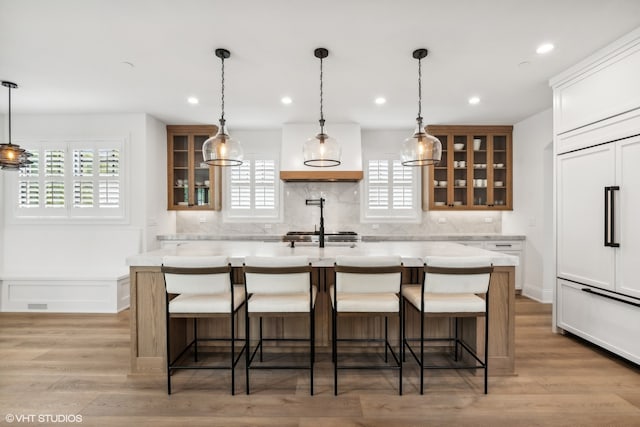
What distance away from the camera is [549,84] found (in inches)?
135

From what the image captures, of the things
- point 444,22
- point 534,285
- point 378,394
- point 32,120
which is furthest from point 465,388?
point 32,120

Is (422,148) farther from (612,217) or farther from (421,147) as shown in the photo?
(612,217)

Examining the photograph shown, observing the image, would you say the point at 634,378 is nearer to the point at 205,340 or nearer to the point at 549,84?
the point at 549,84

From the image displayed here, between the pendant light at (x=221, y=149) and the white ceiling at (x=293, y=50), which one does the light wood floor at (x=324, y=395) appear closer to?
the pendant light at (x=221, y=149)

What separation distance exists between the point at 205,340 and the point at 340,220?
10.3 feet

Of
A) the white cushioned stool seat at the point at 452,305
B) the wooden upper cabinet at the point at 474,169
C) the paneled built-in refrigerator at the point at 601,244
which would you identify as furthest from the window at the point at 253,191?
the paneled built-in refrigerator at the point at 601,244

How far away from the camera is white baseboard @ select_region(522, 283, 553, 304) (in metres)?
4.47

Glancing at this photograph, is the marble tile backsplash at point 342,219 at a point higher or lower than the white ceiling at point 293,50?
lower

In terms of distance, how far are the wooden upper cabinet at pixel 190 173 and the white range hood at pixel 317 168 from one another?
4.08 feet

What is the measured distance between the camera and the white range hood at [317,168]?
15.6 ft

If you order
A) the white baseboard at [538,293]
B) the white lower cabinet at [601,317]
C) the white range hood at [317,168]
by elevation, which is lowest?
the white baseboard at [538,293]

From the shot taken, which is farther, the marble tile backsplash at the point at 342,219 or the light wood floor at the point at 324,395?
the marble tile backsplash at the point at 342,219

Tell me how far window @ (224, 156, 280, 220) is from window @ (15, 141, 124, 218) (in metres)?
1.62

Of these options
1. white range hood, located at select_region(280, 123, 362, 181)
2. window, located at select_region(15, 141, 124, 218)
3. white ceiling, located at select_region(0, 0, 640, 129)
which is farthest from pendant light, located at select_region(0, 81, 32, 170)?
white range hood, located at select_region(280, 123, 362, 181)
